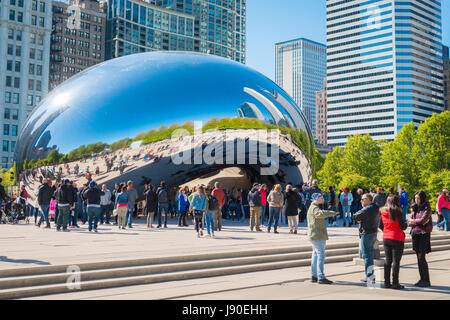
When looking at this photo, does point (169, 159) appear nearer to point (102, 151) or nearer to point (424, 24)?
point (102, 151)

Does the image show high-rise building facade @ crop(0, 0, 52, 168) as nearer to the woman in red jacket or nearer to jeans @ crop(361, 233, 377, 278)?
jeans @ crop(361, 233, 377, 278)

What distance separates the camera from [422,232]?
8320mm

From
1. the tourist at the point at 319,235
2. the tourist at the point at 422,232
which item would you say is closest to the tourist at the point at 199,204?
the tourist at the point at 319,235

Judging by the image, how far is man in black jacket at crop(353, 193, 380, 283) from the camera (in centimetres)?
804

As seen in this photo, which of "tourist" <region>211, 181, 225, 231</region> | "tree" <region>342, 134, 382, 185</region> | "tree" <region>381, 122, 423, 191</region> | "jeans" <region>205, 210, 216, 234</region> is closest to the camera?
"jeans" <region>205, 210, 216, 234</region>

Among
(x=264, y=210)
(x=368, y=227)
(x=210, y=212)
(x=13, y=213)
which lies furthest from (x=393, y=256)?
(x=13, y=213)

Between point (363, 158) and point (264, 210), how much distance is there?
43.5 metres

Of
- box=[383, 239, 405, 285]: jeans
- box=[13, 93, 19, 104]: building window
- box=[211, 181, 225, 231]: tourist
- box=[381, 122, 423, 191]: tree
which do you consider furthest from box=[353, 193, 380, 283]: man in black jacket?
box=[13, 93, 19, 104]: building window

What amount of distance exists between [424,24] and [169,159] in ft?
501

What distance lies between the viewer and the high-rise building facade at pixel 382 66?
144m

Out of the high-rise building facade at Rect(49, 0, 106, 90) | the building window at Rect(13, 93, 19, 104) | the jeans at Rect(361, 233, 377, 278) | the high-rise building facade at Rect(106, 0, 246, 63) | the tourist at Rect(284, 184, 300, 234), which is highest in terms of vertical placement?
the high-rise building facade at Rect(106, 0, 246, 63)

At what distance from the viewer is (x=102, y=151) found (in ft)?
58.9

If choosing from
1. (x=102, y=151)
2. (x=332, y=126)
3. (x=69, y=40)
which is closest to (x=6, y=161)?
(x=69, y=40)

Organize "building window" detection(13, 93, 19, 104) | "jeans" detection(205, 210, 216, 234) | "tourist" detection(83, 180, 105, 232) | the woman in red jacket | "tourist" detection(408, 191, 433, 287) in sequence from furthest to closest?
"building window" detection(13, 93, 19, 104), "tourist" detection(83, 180, 105, 232), "jeans" detection(205, 210, 216, 234), "tourist" detection(408, 191, 433, 287), the woman in red jacket
